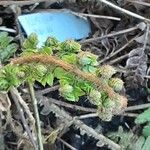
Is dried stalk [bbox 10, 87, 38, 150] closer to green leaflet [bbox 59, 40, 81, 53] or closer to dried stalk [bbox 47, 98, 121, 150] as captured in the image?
dried stalk [bbox 47, 98, 121, 150]

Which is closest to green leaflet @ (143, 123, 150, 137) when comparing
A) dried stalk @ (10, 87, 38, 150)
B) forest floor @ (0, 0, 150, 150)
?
forest floor @ (0, 0, 150, 150)

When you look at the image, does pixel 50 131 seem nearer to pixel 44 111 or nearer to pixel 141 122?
pixel 44 111

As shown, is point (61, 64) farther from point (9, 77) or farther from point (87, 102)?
point (87, 102)

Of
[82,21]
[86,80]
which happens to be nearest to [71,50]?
[86,80]

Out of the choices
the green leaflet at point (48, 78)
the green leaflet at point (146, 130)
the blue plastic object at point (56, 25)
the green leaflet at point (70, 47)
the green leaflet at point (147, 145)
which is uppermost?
the green leaflet at point (70, 47)

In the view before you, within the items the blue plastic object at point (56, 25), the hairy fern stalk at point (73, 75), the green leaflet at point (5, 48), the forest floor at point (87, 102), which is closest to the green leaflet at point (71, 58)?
the hairy fern stalk at point (73, 75)

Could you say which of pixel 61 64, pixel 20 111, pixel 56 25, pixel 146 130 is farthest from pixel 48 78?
pixel 56 25

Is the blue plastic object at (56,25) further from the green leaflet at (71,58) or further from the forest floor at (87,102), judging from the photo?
the green leaflet at (71,58)
